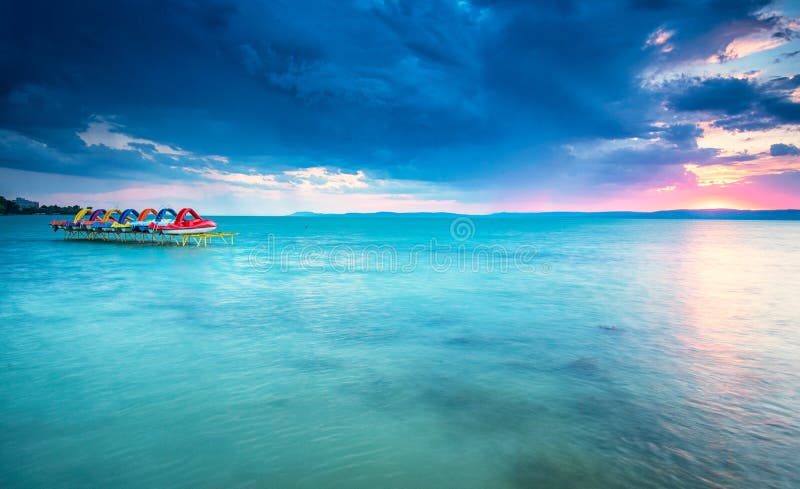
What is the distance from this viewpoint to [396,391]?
7898mm

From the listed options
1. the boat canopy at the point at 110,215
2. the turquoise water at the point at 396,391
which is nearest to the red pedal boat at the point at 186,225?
the boat canopy at the point at 110,215

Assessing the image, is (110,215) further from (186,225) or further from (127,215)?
(186,225)

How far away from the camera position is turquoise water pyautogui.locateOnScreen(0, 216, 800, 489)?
5434 millimetres

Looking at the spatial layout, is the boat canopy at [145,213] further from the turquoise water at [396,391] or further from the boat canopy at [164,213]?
the turquoise water at [396,391]

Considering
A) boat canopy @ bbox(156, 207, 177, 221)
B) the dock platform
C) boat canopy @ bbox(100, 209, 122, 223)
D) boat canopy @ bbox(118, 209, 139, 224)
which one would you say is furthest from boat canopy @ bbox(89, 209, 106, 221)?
boat canopy @ bbox(156, 207, 177, 221)

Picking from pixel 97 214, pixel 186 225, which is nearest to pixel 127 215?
pixel 97 214

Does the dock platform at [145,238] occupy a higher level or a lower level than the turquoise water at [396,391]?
higher

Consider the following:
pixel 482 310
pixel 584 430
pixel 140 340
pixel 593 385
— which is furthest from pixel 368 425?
pixel 482 310

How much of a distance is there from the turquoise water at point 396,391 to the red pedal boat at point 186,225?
23636 millimetres

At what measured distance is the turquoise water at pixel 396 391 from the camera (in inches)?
214

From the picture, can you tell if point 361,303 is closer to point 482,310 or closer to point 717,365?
point 482,310

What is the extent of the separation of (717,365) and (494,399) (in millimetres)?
6048

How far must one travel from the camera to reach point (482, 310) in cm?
1538

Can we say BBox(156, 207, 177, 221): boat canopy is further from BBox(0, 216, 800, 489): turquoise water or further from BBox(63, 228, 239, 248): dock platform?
BBox(0, 216, 800, 489): turquoise water
